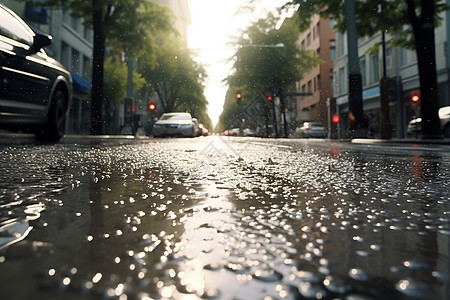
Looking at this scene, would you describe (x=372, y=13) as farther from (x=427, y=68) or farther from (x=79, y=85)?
(x=79, y=85)

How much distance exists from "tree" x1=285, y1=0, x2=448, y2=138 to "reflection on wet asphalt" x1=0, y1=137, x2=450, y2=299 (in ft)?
36.9

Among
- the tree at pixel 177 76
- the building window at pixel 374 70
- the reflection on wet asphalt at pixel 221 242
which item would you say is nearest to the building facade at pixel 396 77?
the building window at pixel 374 70

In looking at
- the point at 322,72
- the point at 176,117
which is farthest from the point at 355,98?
the point at 322,72

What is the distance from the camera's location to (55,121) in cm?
644

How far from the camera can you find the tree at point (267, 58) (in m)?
32.0

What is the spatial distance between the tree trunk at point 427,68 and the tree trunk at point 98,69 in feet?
36.6

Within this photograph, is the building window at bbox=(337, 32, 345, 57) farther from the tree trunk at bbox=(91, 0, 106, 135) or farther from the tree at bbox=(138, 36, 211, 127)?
the tree trunk at bbox=(91, 0, 106, 135)

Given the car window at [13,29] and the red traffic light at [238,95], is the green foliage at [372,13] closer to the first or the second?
the car window at [13,29]

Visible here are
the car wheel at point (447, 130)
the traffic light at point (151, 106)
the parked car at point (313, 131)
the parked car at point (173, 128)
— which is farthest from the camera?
the parked car at point (313, 131)

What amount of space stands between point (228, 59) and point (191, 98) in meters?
12.2

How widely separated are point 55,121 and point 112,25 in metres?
12.8

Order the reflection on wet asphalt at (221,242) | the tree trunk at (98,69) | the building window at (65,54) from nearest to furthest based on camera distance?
the reflection on wet asphalt at (221,242) < the tree trunk at (98,69) < the building window at (65,54)

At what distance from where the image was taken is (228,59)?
33156mm

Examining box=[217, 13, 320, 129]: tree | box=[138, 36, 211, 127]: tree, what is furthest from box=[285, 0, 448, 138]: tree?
box=[138, 36, 211, 127]: tree
